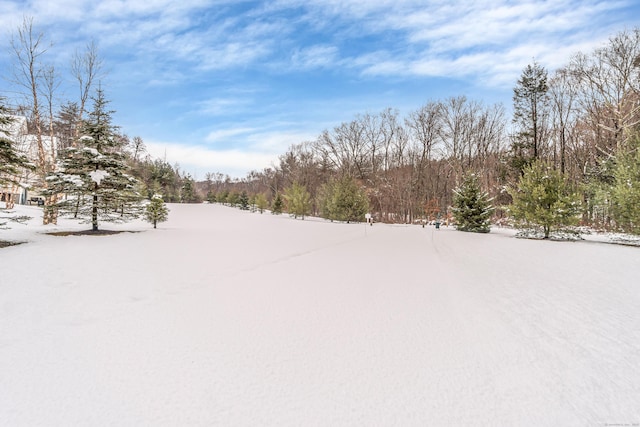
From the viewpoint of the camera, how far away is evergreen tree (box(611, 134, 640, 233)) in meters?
12.0

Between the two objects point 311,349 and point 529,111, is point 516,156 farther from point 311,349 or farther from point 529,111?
point 311,349

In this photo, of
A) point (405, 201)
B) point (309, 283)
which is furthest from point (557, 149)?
point (309, 283)

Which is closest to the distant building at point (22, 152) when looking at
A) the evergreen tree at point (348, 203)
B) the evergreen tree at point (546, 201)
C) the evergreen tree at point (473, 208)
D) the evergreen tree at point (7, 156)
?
the evergreen tree at point (7, 156)

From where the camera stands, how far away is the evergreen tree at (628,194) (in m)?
12.0

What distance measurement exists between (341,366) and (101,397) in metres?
1.90

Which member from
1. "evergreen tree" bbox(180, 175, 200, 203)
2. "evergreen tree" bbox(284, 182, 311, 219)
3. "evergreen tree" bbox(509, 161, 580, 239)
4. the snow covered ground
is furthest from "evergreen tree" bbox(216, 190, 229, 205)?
the snow covered ground

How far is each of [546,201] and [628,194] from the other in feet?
9.52

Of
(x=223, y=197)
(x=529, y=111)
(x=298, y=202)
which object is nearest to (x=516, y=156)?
(x=529, y=111)

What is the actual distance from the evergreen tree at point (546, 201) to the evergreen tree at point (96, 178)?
18644mm

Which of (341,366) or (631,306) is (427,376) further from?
(631,306)

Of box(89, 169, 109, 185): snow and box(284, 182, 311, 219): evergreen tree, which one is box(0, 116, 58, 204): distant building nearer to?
box(89, 169, 109, 185): snow

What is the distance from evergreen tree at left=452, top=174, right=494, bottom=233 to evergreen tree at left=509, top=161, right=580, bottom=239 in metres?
3.76

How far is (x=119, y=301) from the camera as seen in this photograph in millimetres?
4422

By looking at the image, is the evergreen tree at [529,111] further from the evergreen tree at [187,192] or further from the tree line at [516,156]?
the evergreen tree at [187,192]
